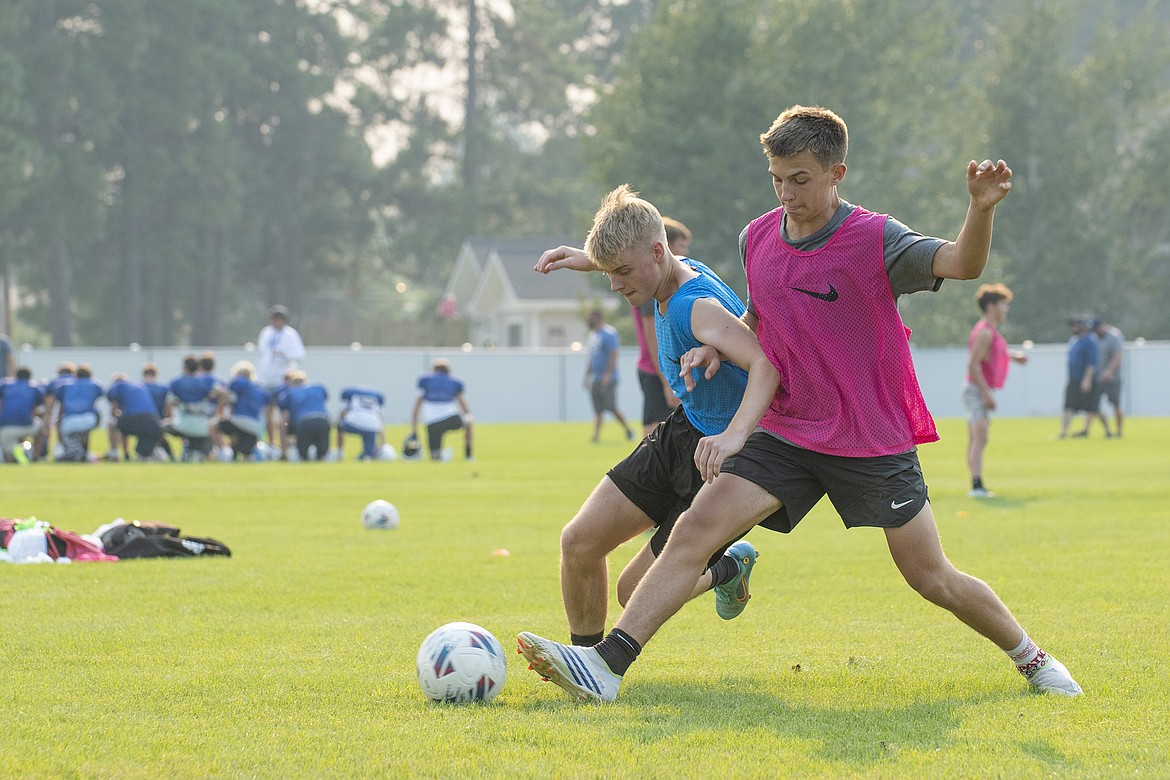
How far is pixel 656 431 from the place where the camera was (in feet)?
19.5

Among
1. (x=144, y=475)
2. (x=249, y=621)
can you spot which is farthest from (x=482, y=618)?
(x=144, y=475)

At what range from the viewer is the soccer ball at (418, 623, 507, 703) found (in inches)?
215

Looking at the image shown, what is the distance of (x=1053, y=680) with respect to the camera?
559cm

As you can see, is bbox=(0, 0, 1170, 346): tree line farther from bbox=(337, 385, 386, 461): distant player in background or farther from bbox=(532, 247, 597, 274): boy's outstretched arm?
bbox=(532, 247, 597, 274): boy's outstretched arm

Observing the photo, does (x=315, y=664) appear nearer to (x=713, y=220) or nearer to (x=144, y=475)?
(x=144, y=475)

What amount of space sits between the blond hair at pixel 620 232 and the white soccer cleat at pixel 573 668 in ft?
4.45

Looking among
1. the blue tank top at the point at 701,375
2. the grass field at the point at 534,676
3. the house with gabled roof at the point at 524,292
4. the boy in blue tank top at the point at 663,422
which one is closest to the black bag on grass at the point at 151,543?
the grass field at the point at 534,676

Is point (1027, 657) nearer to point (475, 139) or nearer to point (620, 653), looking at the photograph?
point (620, 653)

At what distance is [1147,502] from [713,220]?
29.8m

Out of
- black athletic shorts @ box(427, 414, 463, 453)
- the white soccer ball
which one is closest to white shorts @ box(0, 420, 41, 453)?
black athletic shorts @ box(427, 414, 463, 453)

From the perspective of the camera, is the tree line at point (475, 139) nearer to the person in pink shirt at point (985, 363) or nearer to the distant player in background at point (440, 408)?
the distant player in background at point (440, 408)

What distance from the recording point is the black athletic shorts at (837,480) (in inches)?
211

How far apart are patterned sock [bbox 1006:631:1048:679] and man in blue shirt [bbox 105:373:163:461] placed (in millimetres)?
18892

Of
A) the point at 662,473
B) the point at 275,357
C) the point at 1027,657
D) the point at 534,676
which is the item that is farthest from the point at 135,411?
the point at 1027,657
